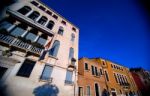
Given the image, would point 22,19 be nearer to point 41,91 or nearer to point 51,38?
point 51,38

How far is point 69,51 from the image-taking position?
15.6m

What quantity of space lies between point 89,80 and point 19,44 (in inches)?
488

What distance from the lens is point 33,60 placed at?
10.7m

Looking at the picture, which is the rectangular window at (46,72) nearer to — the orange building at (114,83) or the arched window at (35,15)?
the arched window at (35,15)

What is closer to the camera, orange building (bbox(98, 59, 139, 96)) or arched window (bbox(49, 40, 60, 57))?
arched window (bbox(49, 40, 60, 57))

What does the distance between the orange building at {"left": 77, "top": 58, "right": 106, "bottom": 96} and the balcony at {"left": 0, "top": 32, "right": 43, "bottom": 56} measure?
805cm

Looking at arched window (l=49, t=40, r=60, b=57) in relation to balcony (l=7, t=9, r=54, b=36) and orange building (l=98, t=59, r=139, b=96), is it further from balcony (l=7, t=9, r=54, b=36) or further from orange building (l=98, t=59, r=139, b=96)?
orange building (l=98, t=59, r=139, b=96)

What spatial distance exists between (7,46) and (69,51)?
8.58 metres

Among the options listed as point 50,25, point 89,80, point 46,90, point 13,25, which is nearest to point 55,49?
point 50,25

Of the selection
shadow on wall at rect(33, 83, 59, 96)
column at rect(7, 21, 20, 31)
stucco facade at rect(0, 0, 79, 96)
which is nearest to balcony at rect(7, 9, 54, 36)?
stucco facade at rect(0, 0, 79, 96)

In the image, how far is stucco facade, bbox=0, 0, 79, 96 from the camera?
344 inches

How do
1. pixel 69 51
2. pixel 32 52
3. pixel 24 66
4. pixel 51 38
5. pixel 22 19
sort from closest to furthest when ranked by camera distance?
pixel 24 66
pixel 32 52
pixel 22 19
pixel 51 38
pixel 69 51

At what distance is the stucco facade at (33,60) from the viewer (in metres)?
8.73

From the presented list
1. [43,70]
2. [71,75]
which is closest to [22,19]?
[43,70]
